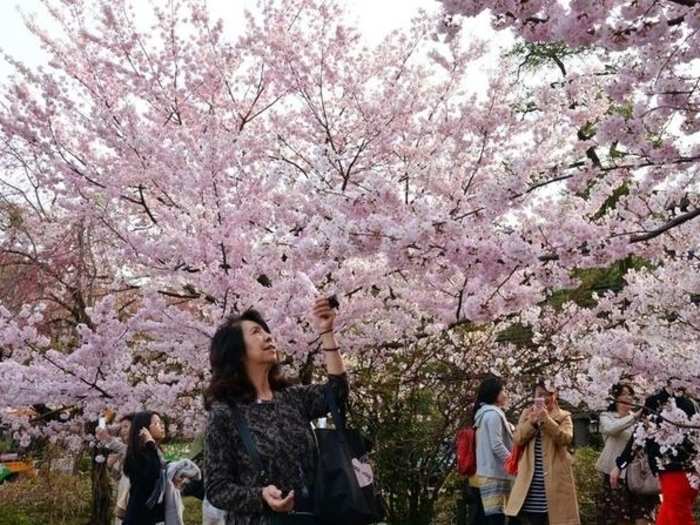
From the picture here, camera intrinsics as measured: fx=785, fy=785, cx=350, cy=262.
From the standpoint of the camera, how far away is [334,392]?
8.66ft

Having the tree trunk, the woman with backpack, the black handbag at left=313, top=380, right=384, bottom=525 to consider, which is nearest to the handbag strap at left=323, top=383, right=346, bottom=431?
the black handbag at left=313, top=380, right=384, bottom=525

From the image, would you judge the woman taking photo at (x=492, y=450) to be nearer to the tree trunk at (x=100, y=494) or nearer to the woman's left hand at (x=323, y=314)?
the woman's left hand at (x=323, y=314)

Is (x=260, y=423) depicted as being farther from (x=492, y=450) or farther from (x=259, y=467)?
(x=492, y=450)

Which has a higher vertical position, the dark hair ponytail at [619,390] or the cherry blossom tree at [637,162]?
the cherry blossom tree at [637,162]

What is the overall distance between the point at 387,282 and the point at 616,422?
2.01 m

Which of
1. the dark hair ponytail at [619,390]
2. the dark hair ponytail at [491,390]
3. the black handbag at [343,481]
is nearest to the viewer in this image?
the black handbag at [343,481]

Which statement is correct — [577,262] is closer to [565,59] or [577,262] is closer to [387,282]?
[387,282]

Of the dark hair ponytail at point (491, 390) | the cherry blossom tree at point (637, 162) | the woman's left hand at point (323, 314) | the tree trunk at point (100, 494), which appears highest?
the cherry blossom tree at point (637, 162)

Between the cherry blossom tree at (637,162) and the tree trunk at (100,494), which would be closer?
the cherry blossom tree at (637,162)

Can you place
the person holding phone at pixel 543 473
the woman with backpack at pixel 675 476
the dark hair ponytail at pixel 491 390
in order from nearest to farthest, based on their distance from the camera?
the woman with backpack at pixel 675 476, the person holding phone at pixel 543 473, the dark hair ponytail at pixel 491 390

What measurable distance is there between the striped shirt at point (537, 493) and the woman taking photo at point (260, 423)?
106 inches

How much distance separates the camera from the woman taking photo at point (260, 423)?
2371 mm

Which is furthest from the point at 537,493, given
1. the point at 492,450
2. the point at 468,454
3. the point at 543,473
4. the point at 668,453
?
the point at 668,453

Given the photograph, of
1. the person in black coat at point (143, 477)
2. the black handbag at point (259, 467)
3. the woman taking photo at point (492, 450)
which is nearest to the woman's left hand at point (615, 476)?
the woman taking photo at point (492, 450)
